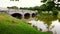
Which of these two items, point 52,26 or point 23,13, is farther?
point 23,13

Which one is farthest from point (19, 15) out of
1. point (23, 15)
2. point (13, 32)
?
point (13, 32)

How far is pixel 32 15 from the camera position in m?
38.5

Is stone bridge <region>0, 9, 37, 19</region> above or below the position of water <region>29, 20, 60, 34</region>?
below

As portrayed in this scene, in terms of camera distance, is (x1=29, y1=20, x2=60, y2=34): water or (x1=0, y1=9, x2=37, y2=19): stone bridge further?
(x1=0, y1=9, x2=37, y2=19): stone bridge

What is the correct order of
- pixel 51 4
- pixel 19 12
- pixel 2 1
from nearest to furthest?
pixel 51 4 → pixel 19 12 → pixel 2 1

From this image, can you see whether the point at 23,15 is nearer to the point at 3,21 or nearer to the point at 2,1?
the point at 2,1

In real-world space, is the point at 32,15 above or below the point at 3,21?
below

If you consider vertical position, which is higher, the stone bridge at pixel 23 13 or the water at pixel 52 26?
the water at pixel 52 26

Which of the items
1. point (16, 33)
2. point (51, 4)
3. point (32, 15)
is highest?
point (51, 4)

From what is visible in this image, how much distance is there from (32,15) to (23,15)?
7.11ft

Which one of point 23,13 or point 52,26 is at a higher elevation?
point 52,26

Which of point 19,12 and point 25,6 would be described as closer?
point 19,12

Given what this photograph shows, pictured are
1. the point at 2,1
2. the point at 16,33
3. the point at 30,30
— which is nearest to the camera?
the point at 16,33

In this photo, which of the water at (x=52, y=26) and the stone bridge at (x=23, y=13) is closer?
the water at (x=52, y=26)
